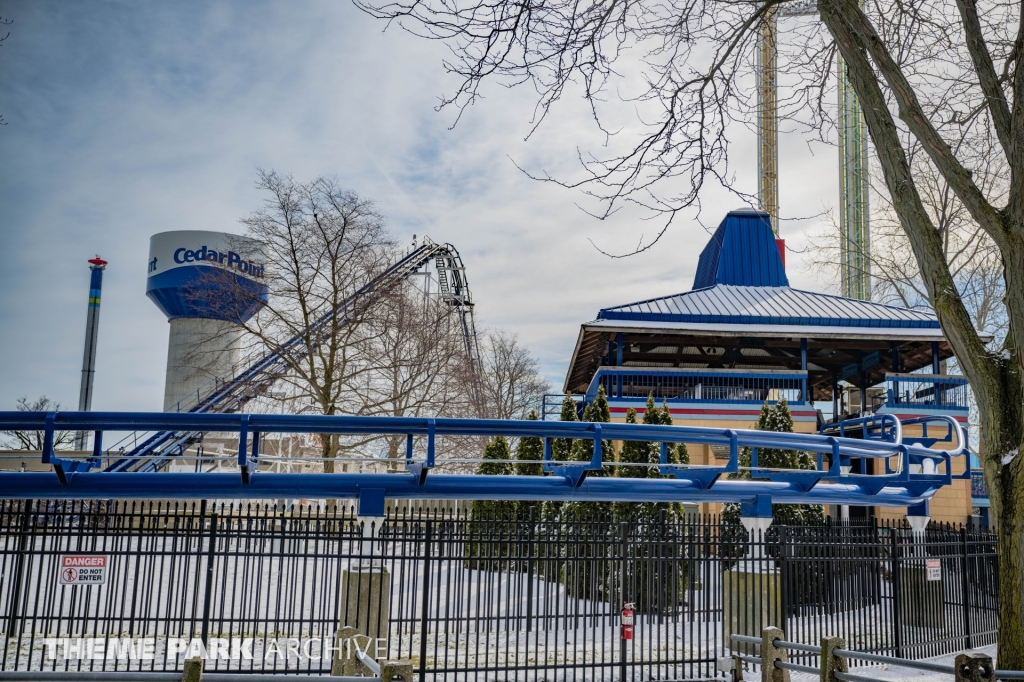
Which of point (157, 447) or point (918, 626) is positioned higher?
point (157, 447)

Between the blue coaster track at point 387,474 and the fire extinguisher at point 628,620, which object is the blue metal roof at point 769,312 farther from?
the fire extinguisher at point 628,620

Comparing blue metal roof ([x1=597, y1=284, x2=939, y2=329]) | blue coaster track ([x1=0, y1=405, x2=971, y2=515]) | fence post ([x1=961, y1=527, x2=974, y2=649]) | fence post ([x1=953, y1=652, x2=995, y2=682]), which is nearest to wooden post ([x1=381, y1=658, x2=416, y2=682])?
blue coaster track ([x1=0, y1=405, x2=971, y2=515])

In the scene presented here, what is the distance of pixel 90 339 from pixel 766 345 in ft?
134

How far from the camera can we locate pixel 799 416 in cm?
2750

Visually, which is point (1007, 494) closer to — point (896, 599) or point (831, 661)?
point (831, 661)

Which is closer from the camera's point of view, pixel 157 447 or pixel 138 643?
pixel 138 643

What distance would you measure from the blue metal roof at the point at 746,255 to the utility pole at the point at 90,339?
37.0 m

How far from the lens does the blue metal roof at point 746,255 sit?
34469mm

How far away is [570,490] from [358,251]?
1726 cm

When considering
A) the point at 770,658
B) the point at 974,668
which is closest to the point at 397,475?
the point at 770,658

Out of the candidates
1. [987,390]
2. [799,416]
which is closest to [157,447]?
[799,416]

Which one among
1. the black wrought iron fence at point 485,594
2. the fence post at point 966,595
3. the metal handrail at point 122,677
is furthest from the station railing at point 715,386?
the metal handrail at point 122,677

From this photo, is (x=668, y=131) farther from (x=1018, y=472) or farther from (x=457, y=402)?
(x=457, y=402)

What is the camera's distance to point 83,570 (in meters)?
9.55
